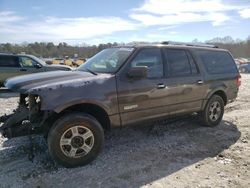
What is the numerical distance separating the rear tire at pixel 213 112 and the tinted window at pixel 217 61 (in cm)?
62

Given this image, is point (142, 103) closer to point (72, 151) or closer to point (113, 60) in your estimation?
point (113, 60)

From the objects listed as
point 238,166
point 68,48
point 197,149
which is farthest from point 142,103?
point 68,48

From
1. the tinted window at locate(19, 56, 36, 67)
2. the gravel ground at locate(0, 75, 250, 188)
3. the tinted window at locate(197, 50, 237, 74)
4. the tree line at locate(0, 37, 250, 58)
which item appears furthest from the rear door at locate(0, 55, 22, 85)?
the tree line at locate(0, 37, 250, 58)

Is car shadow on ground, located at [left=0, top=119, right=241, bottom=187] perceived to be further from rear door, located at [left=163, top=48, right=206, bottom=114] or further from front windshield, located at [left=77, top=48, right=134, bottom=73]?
front windshield, located at [left=77, top=48, right=134, bottom=73]

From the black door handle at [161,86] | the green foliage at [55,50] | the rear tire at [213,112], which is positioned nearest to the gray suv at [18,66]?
the rear tire at [213,112]

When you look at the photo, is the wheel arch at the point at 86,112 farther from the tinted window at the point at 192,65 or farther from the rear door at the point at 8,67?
the rear door at the point at 8,67

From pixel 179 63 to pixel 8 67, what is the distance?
10.4 metres

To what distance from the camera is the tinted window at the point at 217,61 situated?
6371 mm

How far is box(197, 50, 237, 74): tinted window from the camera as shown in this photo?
6.37m

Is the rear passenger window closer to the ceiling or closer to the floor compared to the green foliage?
closer to the floor

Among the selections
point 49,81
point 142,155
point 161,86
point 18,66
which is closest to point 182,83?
point 161,86

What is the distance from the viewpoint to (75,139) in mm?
4430

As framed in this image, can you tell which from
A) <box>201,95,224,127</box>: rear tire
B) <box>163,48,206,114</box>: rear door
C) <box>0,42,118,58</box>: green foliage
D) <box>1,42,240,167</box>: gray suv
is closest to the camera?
<box>1,42,240,167</box>: gray suv

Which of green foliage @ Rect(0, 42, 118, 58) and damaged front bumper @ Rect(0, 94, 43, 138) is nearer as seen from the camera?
damaged front bumper @ Rect(0, 94, 43, 138)
